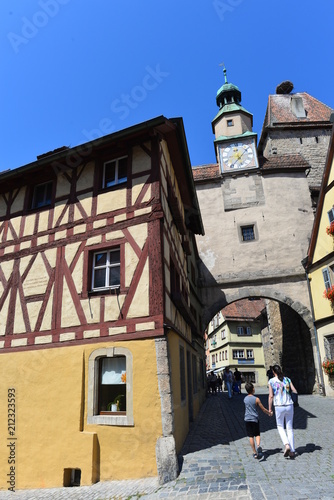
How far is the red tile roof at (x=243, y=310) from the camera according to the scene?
3650 centimetres

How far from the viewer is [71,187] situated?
9.16 meters

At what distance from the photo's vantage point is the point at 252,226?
20.2 meters

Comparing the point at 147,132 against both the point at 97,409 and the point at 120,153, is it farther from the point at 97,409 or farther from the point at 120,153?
the point at 97,409

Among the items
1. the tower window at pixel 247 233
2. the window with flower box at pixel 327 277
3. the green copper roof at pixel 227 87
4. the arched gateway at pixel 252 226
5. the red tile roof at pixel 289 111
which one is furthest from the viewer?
the red tile roof at pixel 289 111

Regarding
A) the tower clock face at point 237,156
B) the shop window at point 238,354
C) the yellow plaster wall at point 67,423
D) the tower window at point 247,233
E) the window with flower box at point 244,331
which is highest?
the tower clock face at point 237,156

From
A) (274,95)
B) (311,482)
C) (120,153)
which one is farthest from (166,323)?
(274,95)

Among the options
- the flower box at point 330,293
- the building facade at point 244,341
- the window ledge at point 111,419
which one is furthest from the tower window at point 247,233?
the building facade at point 244,341

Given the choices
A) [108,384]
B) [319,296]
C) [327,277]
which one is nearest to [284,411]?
[108,384]

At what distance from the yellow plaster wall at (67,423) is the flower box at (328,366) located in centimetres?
1129

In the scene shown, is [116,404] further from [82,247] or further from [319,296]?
[319,296]

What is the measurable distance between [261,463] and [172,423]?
5.51 feet

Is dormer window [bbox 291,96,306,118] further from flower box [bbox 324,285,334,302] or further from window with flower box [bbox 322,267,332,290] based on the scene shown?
flower box [bbox 324,285,334,302]

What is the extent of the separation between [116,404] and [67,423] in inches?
43.0

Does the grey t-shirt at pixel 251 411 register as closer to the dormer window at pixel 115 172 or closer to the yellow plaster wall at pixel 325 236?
the dormer window at pixel 115 172
